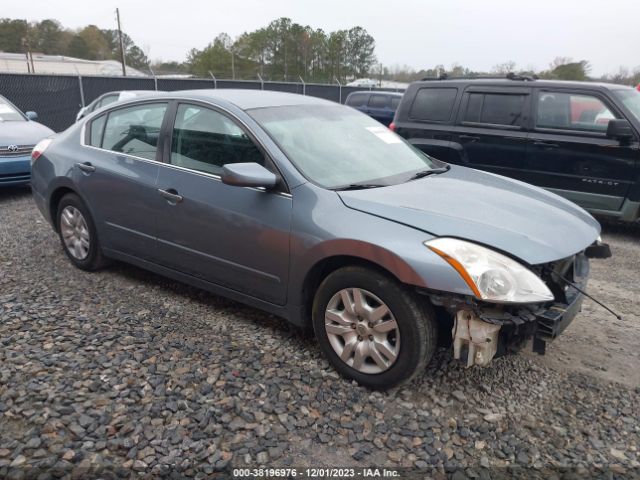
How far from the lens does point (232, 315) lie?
3.74 metres

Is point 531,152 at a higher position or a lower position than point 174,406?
higher

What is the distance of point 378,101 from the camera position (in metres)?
15.9

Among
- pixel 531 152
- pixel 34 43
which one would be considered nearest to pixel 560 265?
pixel 531 152

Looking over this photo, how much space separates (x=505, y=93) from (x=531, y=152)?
0.85 m

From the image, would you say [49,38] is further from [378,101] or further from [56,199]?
[56,199]

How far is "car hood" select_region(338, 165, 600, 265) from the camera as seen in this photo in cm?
260

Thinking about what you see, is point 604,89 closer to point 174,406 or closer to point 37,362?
point 174,406

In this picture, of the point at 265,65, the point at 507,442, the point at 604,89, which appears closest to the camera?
the point at 507,442

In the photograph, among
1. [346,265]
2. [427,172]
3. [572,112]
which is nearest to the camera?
[346,265]

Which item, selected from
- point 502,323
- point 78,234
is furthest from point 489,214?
point 78,234

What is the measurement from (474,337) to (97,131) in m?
3.51

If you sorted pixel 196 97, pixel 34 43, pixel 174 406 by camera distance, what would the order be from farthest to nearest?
pixel 34 43 < pixel 196 97 < pixel 174 406

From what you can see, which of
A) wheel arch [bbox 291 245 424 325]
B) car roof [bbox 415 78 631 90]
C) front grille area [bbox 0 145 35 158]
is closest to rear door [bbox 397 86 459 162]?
car roof [bbox 415 78 631 90]

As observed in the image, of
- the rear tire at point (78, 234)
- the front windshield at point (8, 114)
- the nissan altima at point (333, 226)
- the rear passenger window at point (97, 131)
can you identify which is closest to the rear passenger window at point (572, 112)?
the nissan altima at point (333, 226)
